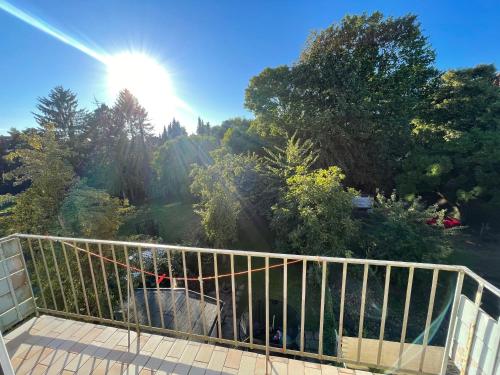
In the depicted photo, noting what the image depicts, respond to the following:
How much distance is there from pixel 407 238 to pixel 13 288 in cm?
713

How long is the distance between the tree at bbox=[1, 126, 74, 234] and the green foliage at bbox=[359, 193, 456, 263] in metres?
7.70

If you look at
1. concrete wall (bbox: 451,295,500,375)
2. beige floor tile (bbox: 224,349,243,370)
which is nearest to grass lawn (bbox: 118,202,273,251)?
beige floor tile (bbox: 224,349,243,370)

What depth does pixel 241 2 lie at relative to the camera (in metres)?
5.61

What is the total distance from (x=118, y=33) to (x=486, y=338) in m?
6.68

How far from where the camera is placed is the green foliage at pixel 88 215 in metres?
4.88

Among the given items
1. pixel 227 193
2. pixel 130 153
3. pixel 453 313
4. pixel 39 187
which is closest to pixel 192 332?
pixel 453 313

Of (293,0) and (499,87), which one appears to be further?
(499,87)

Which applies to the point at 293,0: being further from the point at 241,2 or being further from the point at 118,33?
the point at 118,33

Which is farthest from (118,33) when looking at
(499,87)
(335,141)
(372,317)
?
(499,87)

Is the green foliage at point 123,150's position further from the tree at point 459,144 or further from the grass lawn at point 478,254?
the grass lawn at point 478,254

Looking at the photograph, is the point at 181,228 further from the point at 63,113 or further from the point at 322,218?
the point at 63,113

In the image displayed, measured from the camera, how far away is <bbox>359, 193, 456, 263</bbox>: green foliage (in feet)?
18.7

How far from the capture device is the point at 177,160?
1600 centimetres

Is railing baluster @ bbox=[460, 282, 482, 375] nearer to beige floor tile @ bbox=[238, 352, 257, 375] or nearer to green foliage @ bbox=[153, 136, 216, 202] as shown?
beige floor tile @ bbox=[238, 352, 257, 375]
